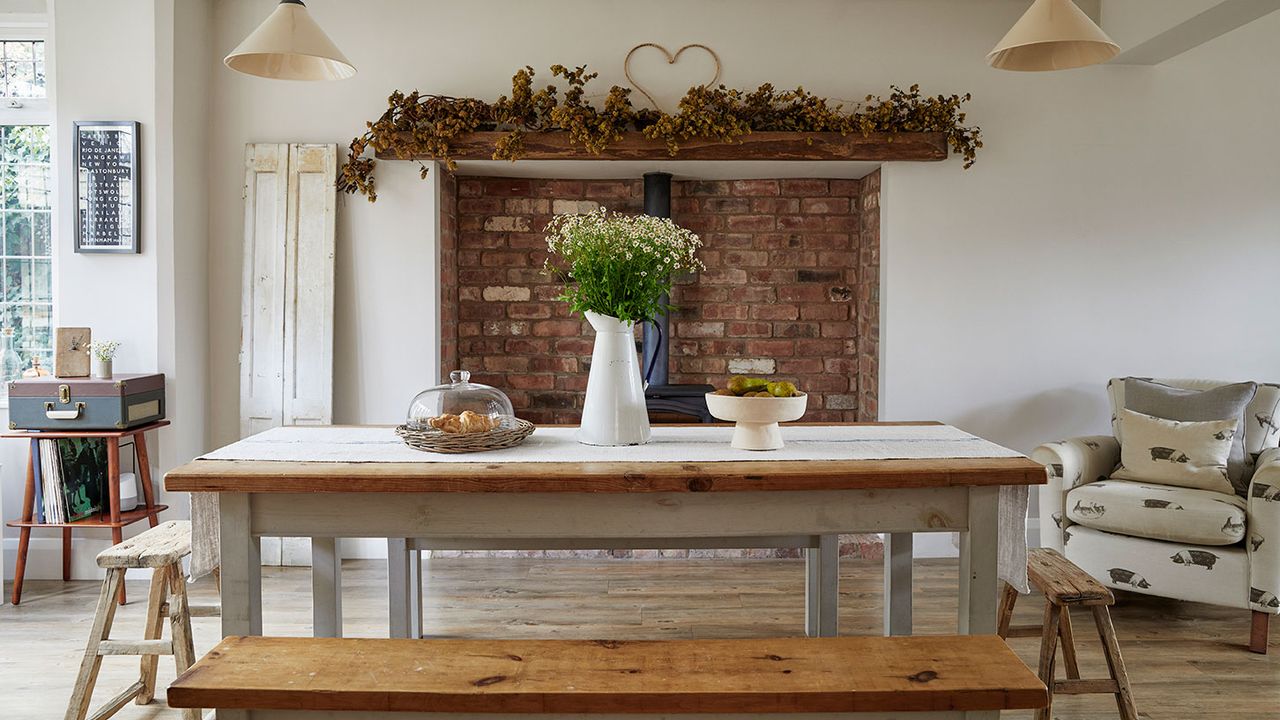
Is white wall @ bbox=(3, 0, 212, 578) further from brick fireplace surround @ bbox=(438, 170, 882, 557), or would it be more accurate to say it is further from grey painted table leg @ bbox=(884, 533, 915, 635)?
grey painted table leg @ bbox=(884, 533, 915, 635)

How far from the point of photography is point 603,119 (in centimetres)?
384

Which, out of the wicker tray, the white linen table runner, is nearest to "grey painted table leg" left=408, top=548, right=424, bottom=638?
the white linen table runner

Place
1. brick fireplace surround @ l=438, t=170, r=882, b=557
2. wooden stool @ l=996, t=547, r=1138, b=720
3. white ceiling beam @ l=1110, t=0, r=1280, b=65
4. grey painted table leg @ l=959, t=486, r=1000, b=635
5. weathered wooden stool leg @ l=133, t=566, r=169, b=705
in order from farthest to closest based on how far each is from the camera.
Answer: brick fireplace surround @ l=438, t=170, r=882, b=557, white ceiling beam @ l=1110, t=0, r=1280, b=65, weathered wooden stool leg @ l=133, t=566, r=169, b=705, wooden stool @ l=996, t=547, r=1138, b=720, grey painted table leg @ l=959, t=486, r=1000, b=635

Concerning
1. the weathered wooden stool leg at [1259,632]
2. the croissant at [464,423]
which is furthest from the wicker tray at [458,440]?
the weathered wooden stool leg at [1259,632]

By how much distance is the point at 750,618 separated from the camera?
3.30 m

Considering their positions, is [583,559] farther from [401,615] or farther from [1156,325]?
[1156,325]

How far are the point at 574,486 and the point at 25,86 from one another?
3.68 meters

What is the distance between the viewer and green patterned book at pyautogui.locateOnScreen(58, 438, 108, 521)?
3480 mm

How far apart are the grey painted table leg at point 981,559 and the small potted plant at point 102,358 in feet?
10.8

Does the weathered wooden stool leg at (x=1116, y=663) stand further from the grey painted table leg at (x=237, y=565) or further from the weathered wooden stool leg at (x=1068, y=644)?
the grey painted table leg at (x=237, y=565)

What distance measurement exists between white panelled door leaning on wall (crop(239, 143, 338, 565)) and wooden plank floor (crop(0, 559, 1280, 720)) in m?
0.78

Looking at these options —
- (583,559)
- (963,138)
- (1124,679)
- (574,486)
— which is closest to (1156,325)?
(963,138)

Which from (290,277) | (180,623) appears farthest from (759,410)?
(290,277)

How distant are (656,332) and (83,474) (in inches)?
102
